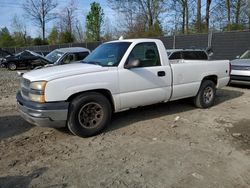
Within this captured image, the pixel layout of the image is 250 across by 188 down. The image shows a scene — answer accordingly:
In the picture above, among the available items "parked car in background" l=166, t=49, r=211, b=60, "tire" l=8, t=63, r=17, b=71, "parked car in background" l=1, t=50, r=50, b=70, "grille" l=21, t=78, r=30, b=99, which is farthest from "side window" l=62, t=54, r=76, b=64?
"tire" l=8, t=63, r=17, b=71

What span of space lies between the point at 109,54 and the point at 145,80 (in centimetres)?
95

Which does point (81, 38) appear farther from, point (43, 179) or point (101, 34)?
point (43, 179)

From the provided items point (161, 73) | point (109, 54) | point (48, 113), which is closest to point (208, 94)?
point (161, 73)

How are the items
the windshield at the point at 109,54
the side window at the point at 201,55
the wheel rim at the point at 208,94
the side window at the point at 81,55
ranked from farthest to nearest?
1. the side window at the point at 81,55
2. the side window at the point at 201,55
3. the wheel rim at the point at 208,94
4. the windshield at the point at 109,54

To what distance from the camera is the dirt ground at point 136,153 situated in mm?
3746

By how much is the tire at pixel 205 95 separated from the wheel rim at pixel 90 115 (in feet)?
9.71

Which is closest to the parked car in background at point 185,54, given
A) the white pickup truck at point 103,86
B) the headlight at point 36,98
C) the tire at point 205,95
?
the tire at point 205,95

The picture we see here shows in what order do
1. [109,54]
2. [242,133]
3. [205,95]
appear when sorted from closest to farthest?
[242,133] → [109,54] → [205,95]

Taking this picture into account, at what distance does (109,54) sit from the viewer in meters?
6.02

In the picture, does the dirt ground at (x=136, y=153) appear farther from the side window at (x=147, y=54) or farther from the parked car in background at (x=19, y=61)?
the parked car in background at (x=19, y=61)

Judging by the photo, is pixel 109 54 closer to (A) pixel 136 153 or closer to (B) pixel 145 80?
(B) pixel 145 80

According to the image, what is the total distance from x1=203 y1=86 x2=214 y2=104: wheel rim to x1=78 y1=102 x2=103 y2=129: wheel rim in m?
3.22

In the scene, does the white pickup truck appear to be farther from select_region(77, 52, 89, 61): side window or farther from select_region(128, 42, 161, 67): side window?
select_region(77, 52, 89, 61): side window

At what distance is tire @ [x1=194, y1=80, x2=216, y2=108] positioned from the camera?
7243mm
